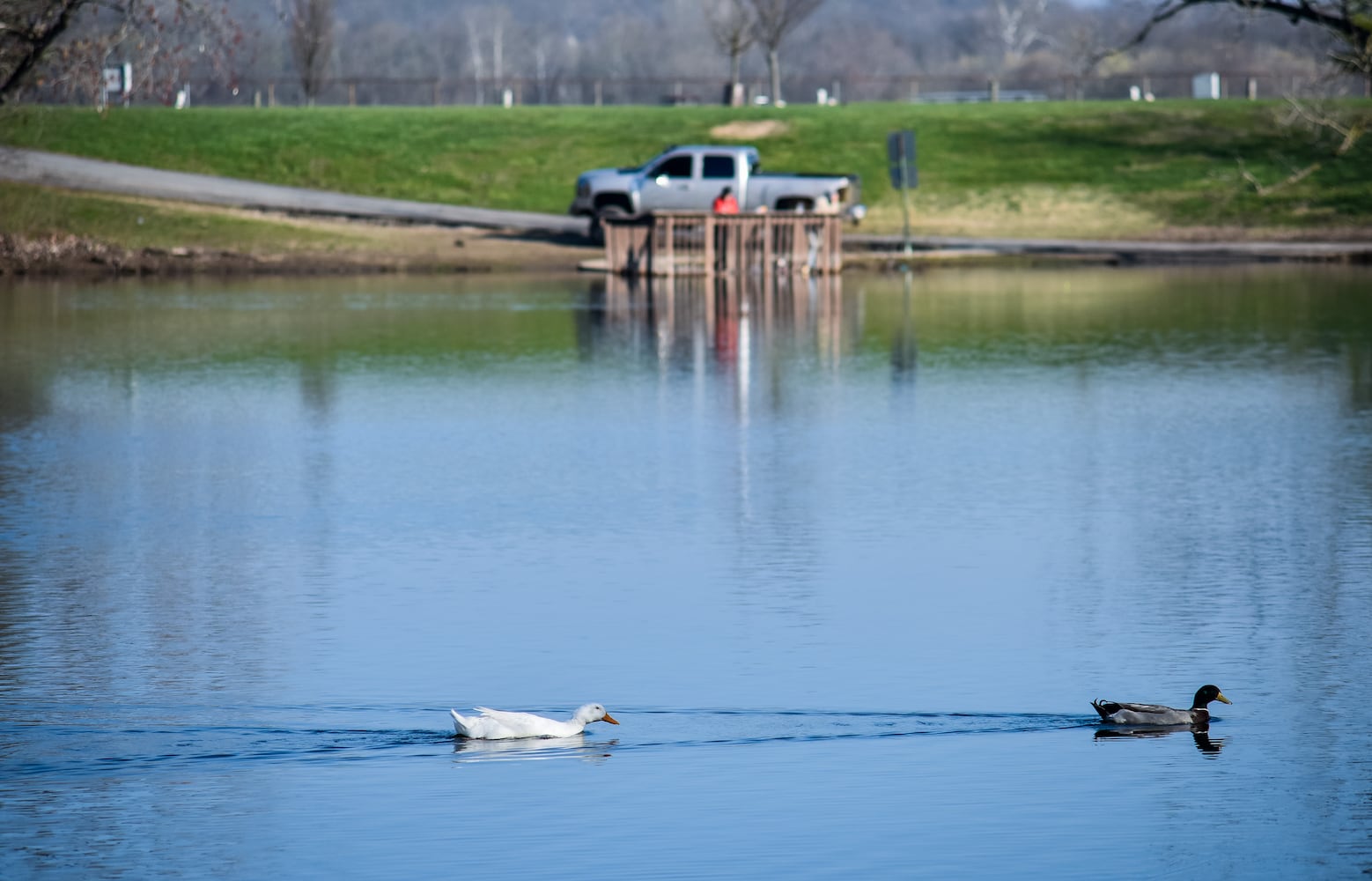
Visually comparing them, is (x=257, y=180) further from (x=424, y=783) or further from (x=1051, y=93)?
(x=1051, y=93)

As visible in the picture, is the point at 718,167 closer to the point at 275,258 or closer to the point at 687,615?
the point at 275,258

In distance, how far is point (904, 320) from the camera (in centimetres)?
3189

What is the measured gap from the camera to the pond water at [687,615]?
877 cm

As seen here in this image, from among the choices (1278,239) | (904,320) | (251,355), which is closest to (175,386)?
(251,355)

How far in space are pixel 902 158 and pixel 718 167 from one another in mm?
4110

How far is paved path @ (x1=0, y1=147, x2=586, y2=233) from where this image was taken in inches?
1998

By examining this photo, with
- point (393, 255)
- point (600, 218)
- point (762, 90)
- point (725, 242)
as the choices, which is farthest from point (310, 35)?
point (762, 90)

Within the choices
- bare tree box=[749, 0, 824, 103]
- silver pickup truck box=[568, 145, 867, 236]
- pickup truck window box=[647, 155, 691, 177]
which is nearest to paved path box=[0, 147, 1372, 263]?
silver pickup truck box=[568, 145, 867, 236]

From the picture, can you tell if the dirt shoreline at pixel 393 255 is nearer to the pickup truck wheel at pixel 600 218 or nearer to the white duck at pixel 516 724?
the pickup truck wheel at pixel 600 218

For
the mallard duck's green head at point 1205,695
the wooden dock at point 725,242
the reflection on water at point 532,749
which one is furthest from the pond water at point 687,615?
the wooden dock at point 725,242

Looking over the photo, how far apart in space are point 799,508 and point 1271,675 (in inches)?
217

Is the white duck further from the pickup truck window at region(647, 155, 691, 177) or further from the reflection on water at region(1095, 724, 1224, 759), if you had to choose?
the pickup truck window at region(647, 155, 691, 177)

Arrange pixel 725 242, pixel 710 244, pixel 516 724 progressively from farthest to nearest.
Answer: pixel 725 242 < pixel 710 244 < pixel 516 724

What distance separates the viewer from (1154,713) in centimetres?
1002
